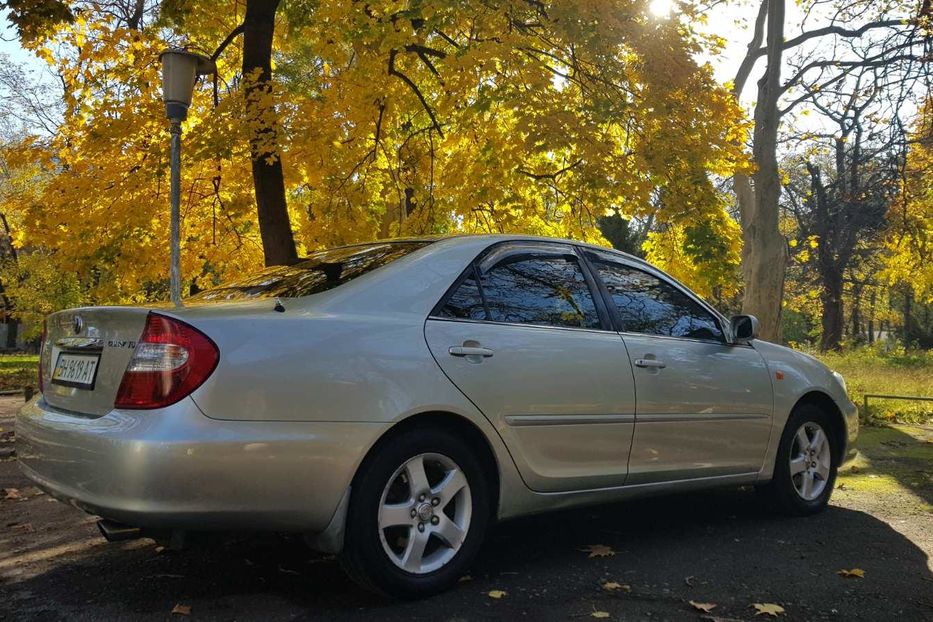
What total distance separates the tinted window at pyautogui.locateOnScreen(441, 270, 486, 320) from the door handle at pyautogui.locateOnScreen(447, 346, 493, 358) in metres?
0.16

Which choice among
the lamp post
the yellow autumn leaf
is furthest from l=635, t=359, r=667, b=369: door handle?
the lamp post

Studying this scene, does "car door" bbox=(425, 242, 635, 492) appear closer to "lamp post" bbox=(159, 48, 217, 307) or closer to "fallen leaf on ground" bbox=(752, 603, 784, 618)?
"fallen leaf on ground" bbox=(752, 603, 784, 618)

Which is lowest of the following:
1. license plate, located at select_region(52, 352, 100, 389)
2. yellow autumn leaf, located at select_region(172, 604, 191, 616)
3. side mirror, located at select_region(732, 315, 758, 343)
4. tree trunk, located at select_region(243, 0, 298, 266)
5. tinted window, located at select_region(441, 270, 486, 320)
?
yellow autumn leaf, located at select_region(172, 604, 191, 616)

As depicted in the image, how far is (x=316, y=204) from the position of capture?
35.4 feet

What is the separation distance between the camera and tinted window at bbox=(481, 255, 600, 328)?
3.79m

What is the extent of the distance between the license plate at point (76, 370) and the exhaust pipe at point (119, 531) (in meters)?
0.52

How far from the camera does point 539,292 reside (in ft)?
13.1

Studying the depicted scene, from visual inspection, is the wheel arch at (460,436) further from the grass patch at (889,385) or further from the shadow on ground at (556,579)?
the grass patch at (889,385)

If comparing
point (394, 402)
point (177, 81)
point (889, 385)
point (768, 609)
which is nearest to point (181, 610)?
point (394, 402)

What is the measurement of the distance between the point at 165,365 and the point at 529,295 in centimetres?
175

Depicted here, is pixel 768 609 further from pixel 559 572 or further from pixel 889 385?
pixel 889 385

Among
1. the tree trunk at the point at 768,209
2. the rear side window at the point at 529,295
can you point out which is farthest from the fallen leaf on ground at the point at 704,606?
the tree trunk at the point at 768,209

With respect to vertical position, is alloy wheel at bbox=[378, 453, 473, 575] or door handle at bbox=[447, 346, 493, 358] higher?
door handle at bbox=[447, 346, 493, 358]

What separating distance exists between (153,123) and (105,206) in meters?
1.44
